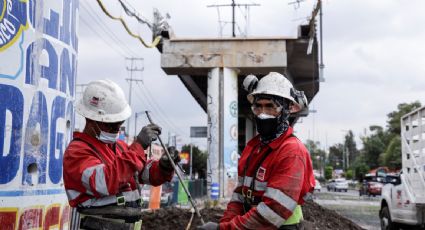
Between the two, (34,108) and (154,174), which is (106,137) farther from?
(34,108)

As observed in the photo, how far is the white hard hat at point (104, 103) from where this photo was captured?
388 centimetres

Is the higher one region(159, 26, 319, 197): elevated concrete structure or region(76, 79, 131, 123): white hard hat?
region(159, 26, 319, 197): elevated concrete structure

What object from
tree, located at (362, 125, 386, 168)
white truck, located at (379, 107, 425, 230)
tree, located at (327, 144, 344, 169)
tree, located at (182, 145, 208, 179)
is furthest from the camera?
tree, located at (327, 144, 344, 169)

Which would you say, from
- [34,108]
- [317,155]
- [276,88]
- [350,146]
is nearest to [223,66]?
[34,108]

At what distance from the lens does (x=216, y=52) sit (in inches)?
831

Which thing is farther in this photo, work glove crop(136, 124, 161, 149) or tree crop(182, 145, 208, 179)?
tree crop(182, 145, 208, 179)

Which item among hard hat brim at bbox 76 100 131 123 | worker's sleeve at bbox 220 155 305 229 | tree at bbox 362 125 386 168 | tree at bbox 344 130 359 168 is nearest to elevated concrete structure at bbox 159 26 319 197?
hard hat brim at bbox 76 100 131 123

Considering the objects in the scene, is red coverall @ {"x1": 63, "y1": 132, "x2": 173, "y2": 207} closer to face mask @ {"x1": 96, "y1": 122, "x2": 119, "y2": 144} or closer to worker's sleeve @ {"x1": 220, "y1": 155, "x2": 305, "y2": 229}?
face mask @ {"x1": 96, "y1": 122, "x2": 119, "y2": 144}

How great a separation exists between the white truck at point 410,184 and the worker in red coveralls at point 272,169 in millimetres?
7130

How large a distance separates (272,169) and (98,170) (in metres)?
1.19

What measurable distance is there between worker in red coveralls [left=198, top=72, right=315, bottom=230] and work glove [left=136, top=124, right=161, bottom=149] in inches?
27.1

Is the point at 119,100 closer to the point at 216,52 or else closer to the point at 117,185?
the point at 117,185

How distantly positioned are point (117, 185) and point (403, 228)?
976 centimetres

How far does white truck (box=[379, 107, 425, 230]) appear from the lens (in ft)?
33.7
